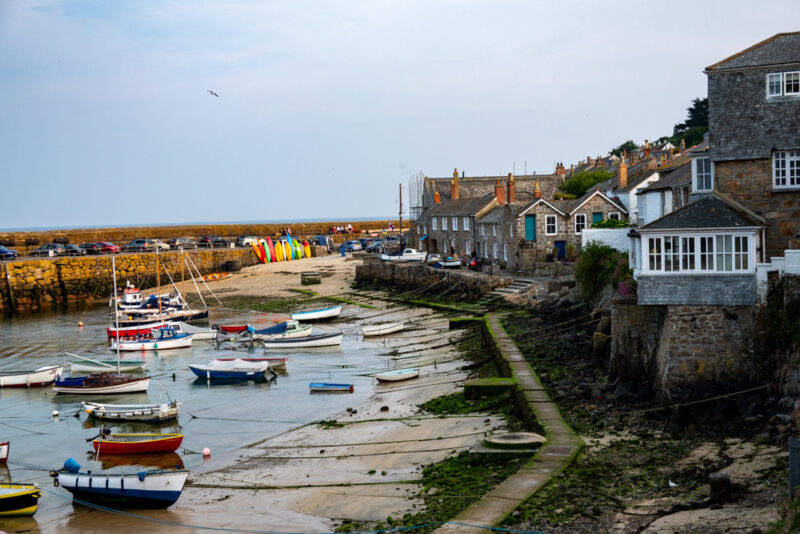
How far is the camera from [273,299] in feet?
193

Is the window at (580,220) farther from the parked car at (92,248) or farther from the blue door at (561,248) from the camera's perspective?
the parked car at (92,248)

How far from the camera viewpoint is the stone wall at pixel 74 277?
214 ft

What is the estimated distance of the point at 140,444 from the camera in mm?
23125

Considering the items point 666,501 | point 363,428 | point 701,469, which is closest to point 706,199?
point 701,469

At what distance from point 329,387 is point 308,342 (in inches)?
408

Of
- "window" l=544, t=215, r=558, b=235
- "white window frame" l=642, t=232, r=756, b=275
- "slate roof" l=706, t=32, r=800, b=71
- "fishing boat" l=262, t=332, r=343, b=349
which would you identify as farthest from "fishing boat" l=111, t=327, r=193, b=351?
"slate roof" l=706, t=32, r=800, b=71

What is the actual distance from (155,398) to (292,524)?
54.1 feet

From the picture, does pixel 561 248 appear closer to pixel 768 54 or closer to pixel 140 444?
pixel 768 54

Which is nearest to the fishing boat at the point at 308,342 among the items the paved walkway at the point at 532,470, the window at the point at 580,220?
the window at the point at 580,220

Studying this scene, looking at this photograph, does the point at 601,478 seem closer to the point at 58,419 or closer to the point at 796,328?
the point at 796,328

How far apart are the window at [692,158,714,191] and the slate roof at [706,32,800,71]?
2928 millimetres

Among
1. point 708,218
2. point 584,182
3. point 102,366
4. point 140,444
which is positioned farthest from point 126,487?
point 584,182

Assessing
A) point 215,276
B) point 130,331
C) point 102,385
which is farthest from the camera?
point 215,276

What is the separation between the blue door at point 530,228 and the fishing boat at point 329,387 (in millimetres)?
22440
